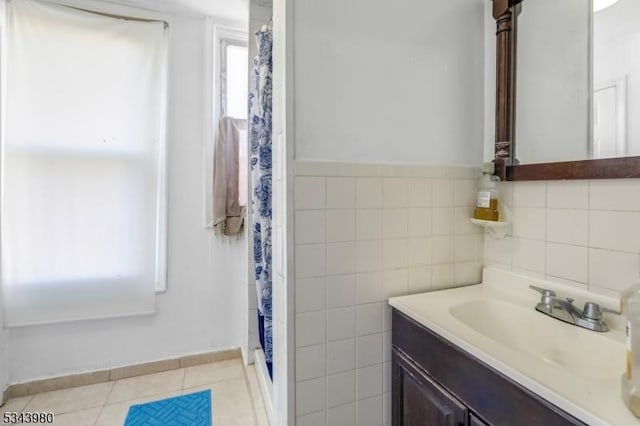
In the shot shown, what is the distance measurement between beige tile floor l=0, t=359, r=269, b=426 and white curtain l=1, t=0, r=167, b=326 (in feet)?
1.40

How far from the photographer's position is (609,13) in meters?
0.87

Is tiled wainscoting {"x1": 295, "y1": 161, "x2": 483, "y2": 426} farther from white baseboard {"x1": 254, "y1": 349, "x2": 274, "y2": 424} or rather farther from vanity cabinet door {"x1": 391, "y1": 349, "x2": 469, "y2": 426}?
white baseboard {"x1": 254, "y1": 349, "x2": 274, "y2": 424}

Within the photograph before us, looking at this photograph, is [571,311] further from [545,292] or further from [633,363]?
[633,363]

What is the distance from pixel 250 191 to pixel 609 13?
1.72 metres

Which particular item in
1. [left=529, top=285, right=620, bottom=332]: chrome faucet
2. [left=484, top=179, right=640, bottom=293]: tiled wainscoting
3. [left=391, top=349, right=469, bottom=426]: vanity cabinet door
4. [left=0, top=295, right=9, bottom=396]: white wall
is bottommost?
[left=0, top=295, right=9, bottom=396]: white wall

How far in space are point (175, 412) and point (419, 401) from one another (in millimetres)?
1324

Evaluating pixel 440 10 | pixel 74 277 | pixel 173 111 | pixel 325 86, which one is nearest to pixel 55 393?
pixel 74 277

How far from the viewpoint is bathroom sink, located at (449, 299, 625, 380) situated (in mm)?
749

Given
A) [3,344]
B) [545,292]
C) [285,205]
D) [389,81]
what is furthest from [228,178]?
[545,292]

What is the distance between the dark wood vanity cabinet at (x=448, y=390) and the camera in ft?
1.99

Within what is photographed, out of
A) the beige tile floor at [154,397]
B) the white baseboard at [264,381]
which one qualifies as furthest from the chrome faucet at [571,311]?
the beige tile floor at [154,397]

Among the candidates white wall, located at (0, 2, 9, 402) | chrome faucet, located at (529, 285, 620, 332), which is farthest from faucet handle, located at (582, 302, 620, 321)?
white wall, located at (0, 2, 9, 402)

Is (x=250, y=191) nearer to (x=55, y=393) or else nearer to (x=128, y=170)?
(x=128, y=170)

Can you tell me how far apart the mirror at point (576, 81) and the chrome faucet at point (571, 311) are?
432 mm
